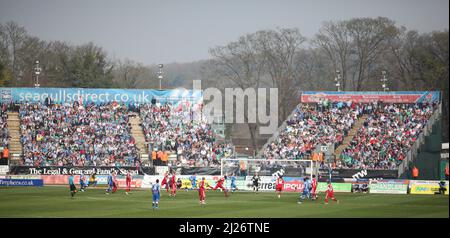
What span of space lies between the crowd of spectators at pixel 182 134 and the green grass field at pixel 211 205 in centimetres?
1612

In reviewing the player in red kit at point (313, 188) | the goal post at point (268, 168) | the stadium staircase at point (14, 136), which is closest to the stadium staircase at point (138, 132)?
the goal post at point (268, 168)

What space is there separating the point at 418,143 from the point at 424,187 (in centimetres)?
1263

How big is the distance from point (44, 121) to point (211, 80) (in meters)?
26.8

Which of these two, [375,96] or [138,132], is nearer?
[138,132]

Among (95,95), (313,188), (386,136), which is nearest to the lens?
(313,188)

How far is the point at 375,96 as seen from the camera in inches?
2936

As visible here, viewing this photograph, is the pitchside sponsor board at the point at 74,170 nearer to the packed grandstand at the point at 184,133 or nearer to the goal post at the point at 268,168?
the packed grandstand at the point at 184,133

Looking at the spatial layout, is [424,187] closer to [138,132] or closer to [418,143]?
[418,143]

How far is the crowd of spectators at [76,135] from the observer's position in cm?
6662

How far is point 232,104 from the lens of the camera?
8512 centimetres

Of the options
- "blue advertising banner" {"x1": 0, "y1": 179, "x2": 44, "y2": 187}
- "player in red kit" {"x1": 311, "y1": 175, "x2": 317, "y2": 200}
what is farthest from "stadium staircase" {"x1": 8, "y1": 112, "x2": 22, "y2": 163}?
"player in red kit" {"x1": 311, "y1": 175, "x2": 317, "y2": 200}

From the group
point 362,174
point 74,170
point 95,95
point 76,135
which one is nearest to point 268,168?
point 362,174

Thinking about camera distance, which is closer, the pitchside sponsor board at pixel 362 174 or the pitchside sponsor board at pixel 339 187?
the pitchside sponsor board at pixel 339 187
